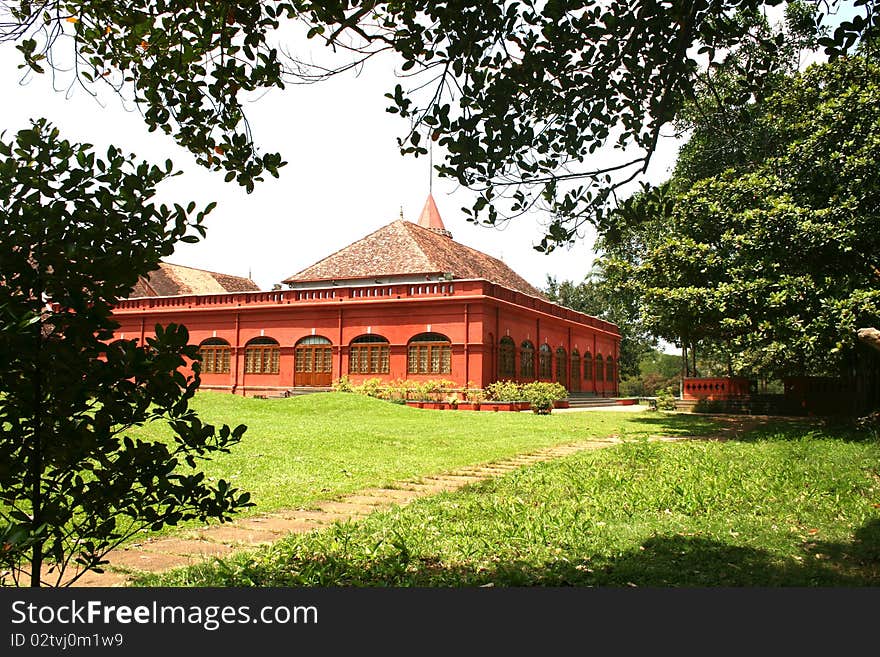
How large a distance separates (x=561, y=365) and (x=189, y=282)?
2415 centimetres

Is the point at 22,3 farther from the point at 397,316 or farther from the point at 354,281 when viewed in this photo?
the point at 354,281

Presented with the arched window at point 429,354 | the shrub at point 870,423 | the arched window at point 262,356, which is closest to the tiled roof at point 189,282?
the arched window at point 262,356

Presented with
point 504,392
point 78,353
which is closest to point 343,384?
point 504,392

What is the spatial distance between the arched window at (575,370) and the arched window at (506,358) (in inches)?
301

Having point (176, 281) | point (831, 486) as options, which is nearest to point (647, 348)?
point (176, 281)

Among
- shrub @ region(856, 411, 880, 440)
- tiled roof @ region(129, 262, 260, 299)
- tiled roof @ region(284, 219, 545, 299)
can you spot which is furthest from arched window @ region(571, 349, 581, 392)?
tiled roof @ region(129, 262, 260, 299)

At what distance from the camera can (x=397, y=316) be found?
89.4 feet

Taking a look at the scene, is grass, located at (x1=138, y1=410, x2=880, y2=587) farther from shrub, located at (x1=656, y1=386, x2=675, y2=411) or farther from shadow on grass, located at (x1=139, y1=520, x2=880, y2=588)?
shrub, located at (x1=656, y1=386, x2=675, y2=411)

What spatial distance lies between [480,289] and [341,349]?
698 cm

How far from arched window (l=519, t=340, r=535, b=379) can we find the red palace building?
0.05 m

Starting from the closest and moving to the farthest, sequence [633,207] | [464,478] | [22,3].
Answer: [22,3]
[633,207]
[464,478]

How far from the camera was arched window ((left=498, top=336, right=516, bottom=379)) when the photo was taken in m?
27.2

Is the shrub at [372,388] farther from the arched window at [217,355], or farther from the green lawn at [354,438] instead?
the arched window at [217,355]

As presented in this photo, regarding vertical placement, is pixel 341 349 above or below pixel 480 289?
below
